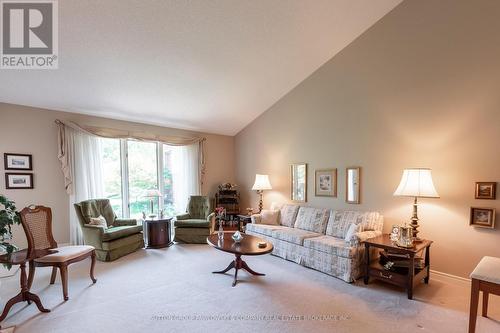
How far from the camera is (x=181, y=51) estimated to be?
3.58 m

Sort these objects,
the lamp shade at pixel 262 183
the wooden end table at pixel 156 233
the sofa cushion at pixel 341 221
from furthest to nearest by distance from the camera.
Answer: the lamp shade at pixel 262 183, the wooden end table at pixel 156 233, the sofa cushion at pixel 341 221

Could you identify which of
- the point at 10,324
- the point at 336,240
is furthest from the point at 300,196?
the point at 10,324

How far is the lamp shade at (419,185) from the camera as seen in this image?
304 centimetres

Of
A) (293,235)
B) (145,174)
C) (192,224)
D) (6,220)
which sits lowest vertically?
(192,224)

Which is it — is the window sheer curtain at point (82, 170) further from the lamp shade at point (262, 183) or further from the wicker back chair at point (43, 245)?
the lamp shade at point (262, 183)

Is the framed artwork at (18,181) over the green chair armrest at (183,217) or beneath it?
over

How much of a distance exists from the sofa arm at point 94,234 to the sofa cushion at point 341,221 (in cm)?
370

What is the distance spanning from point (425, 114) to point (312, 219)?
235 cm

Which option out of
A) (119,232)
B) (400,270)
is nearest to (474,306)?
(400,270)

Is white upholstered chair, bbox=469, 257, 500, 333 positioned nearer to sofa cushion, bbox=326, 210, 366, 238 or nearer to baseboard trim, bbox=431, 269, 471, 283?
baseboard trim, bbox=431, 269, 471, 283

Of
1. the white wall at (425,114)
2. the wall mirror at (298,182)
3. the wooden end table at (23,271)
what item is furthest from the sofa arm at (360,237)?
the wooden end table at (23,271)

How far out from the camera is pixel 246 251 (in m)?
3.05

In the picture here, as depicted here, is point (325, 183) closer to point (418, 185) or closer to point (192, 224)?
point (418, 185)

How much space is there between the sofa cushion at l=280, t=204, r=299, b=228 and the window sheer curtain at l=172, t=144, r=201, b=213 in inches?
93.8
